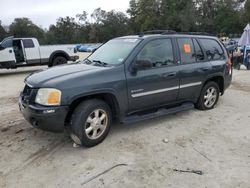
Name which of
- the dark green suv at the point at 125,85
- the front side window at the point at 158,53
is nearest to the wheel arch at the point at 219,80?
the dark green suv at the point at 125,85

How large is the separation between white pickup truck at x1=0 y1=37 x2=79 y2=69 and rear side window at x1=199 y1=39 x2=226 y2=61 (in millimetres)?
9263

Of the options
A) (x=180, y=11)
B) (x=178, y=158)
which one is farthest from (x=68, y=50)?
(x=180, y=11)

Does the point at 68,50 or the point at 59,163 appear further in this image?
the point at 68,50

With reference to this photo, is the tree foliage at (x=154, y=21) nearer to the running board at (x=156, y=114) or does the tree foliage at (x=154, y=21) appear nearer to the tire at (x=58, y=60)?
the tire at (x=58, y=60)

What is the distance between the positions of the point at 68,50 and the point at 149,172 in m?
11.5

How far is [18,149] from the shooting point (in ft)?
14.0

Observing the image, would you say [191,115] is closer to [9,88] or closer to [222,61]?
[222,61]

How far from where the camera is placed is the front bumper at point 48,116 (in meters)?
3.82

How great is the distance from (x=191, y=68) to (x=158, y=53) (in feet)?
2.94

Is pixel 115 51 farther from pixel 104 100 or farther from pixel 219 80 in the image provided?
pixel 219 80

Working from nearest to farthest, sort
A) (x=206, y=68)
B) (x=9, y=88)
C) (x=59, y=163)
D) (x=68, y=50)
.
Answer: (x=59, y=163)
(x=206, y=68)
(x=9, y=88)
(x=68, y=50)

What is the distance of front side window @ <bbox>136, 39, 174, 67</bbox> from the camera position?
4812mm

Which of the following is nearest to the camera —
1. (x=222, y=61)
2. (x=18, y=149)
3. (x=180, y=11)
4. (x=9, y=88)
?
(x=18, y=149)

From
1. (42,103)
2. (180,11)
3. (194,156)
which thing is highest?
(180,11)
